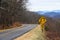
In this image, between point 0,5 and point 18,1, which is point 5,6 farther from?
point 18,1

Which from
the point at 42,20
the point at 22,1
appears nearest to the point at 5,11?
the point at 22,1

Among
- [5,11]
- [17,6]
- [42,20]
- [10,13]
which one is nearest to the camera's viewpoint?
[42,20]

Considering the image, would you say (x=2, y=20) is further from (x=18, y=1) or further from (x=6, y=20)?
(x=18, y=1)

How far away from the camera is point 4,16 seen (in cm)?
6519

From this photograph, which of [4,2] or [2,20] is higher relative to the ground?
[4,2]

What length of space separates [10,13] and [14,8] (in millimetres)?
3398

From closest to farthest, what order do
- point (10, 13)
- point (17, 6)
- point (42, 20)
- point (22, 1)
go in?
point (42, 20), point (10, 13), point (17, 6), point (22, 1)

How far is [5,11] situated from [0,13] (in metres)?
3.60

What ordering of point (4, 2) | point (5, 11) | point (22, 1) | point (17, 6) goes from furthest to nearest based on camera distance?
point (22, 1)
point (17, 6)
point (5, 11)
point (4, 2)

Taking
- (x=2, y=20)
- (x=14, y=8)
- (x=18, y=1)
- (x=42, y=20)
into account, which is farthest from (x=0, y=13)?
(x=42, y=20)

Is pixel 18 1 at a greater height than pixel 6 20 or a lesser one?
greater

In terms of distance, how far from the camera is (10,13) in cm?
7031

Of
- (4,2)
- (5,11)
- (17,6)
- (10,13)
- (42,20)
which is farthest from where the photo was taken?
(17,6)

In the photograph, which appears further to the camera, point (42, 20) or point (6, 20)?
point (6, 20)
